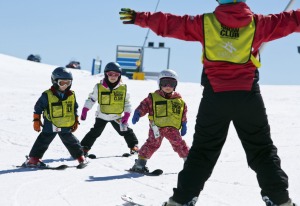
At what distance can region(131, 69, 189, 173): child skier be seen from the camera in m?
6.18

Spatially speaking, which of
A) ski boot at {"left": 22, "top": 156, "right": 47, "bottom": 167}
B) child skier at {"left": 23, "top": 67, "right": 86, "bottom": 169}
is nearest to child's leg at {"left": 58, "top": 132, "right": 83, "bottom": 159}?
child skier at {"left": 23, "top": 67, "right": 86, "bottom": 169}

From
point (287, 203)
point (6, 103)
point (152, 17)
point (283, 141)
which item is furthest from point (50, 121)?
point (6, 103)

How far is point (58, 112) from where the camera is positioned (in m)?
6.23

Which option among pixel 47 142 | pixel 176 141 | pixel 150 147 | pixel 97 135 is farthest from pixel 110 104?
pixel 176 141

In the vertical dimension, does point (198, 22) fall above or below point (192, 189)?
above

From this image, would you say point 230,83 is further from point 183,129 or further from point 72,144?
point 72,144

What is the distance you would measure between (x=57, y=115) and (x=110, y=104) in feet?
5.44

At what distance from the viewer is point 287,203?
129 inches

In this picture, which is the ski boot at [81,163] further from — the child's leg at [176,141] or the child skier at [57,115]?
the child's leg at [176,141]

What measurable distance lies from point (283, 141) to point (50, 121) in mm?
4349

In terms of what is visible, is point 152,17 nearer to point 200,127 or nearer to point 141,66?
point 200,127

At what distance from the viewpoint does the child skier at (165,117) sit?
6.18m

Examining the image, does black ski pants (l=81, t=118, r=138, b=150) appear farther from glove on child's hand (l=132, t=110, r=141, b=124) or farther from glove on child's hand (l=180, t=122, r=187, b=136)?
glove on child's hand (l=180, t=122, r=187, b=136)

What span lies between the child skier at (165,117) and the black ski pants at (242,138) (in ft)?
8.80
